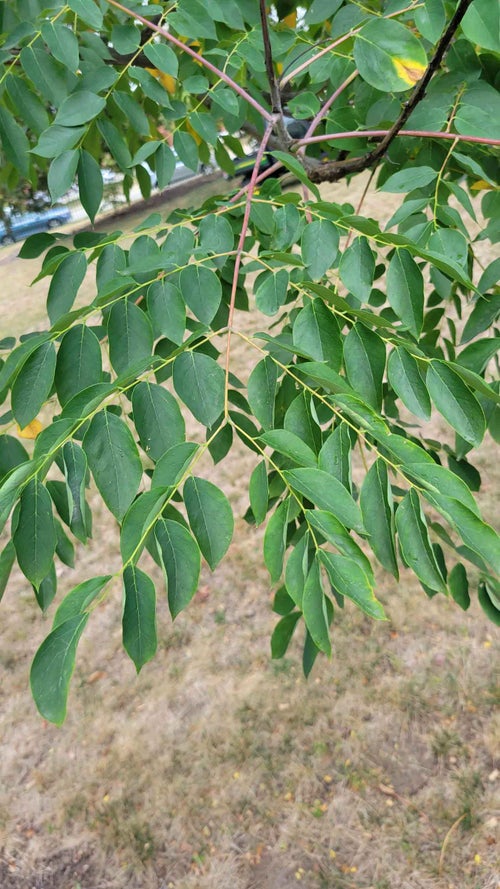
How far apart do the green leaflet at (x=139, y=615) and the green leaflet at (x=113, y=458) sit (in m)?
0.14

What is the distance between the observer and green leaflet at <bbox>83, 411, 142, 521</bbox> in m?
0.84

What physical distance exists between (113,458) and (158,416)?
0.09m

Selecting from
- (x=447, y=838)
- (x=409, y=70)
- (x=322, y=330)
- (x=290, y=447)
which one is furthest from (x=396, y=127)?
(x=447, y=838)

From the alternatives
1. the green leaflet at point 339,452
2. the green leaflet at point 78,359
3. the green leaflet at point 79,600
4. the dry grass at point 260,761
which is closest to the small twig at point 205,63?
the green leaflet at point 78,359

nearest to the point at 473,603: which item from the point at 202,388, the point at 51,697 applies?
the point at 202,388

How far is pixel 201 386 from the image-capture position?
2.93 ft

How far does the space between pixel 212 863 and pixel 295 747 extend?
1.71ft

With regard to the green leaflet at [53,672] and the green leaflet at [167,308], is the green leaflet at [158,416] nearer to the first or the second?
the green leaflet at [167,308]

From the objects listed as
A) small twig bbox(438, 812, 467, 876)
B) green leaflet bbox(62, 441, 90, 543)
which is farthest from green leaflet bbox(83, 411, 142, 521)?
small twig bbox(438, 812, 467, 876)

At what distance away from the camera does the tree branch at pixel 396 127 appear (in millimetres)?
966

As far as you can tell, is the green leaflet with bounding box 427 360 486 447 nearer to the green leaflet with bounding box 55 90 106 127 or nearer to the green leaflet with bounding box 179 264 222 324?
the green leaflet with bounding box 179 264 222 324

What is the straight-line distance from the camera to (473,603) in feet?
10.2

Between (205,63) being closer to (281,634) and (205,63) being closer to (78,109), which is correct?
(78,109)

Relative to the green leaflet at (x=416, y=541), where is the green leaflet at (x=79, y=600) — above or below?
above
